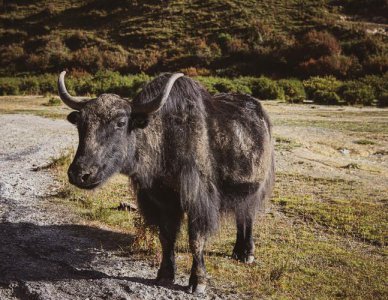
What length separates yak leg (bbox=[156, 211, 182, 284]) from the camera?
4.79 meters

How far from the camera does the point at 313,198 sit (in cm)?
860

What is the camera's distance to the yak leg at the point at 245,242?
18.5 ft

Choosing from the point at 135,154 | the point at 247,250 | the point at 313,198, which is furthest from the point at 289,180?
the point at 135,154

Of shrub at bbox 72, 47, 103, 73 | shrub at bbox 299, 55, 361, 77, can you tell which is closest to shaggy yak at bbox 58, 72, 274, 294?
shrub at bbox 299, 55, 361, 77

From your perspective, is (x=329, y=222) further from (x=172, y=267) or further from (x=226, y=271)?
(x=172, y=267)

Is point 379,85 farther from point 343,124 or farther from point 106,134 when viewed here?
point 106,134

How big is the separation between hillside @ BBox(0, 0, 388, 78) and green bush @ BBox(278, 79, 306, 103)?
4225 millimetres

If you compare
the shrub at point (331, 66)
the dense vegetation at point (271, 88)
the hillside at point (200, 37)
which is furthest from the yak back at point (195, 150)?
the hillside at point (200, 37)

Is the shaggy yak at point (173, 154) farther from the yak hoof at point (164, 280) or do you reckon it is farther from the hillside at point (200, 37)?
the hillside at point (200, 37)

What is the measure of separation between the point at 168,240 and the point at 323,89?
22.1 meters

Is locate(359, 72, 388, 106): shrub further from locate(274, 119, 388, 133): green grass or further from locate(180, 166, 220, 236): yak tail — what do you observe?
locate(180, 166, 220, 236): yak tail

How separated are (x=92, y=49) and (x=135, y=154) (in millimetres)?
34812

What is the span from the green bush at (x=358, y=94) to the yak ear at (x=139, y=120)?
2100cm

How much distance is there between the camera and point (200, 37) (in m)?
38.1
